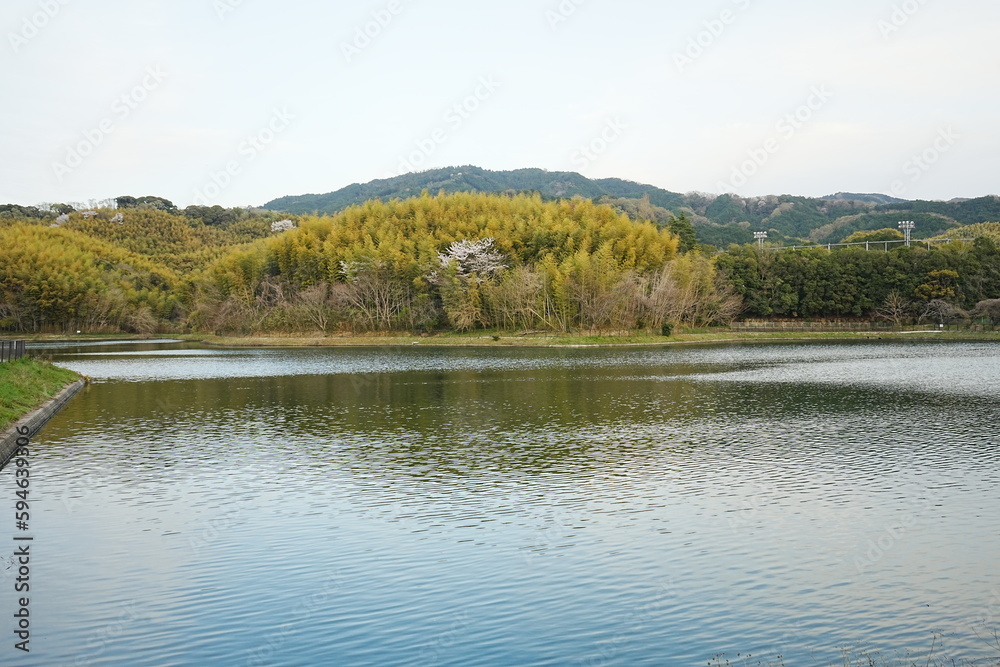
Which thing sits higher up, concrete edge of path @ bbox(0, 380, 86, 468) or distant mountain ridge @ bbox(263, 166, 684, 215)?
distant mountain ridge @ bbox(263, 166, 684, 215)

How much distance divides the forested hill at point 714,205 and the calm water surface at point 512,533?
92536mm

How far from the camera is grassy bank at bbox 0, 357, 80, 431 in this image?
1603cm

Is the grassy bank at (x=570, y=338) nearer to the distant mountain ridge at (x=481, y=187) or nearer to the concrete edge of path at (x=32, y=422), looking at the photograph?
the concrete edge of path at (x=32, y=422)

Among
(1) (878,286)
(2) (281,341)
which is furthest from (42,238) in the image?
(1) (878,286)

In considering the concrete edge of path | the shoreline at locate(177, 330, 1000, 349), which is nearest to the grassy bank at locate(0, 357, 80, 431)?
the concrete edge of path

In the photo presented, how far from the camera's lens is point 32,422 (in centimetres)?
1616

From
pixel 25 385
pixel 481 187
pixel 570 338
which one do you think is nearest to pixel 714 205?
pixel 481 187

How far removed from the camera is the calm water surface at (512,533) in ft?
19.9

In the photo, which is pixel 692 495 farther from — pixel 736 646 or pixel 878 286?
pixel 878 286

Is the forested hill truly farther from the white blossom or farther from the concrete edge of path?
the concrete edge of path

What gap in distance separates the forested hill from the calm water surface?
92.5 meters

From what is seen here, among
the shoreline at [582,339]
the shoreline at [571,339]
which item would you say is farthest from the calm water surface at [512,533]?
the shoreline at [571,339]

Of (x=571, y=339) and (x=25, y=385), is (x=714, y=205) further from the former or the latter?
(x=25, y=385)

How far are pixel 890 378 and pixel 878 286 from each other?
37.3m
